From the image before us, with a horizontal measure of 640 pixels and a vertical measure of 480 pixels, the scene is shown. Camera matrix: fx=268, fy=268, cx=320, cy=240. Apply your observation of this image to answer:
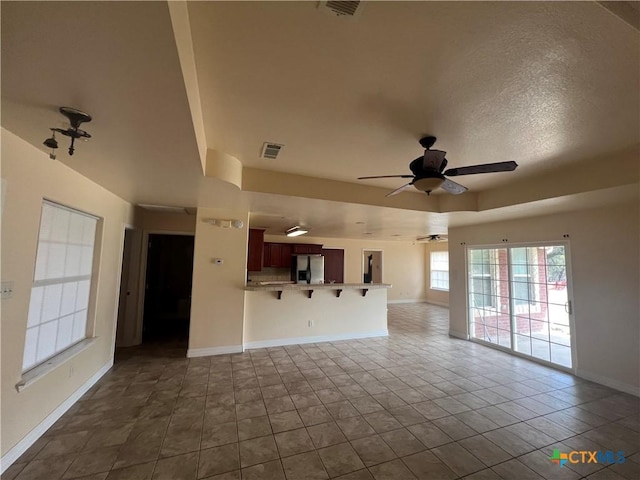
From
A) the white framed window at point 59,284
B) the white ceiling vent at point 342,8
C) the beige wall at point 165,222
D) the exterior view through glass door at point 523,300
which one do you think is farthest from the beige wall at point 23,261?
the exterior view through glass door at point 523,300

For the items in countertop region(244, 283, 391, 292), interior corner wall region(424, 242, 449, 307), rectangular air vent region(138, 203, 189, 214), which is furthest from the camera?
interior corner wall region(424, 242, 449, 307)

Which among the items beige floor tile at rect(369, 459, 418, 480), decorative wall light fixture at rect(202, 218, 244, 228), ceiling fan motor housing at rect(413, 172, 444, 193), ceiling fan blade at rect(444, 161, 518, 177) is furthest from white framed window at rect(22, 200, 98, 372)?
ceiling fan blade at rect(444, 161, 518, 177)

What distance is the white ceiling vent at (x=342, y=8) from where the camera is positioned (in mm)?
1192

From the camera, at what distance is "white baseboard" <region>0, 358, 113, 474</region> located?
6.33 ft

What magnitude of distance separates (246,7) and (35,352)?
315 cm

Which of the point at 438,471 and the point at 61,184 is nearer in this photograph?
the point at 438,471

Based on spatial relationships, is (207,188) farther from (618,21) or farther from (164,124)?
(618,21)

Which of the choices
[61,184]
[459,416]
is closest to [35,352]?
[61,184]

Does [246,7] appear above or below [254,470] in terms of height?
above

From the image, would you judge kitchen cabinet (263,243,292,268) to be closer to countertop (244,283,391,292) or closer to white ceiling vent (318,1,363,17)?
countertop (244,283,391,292)

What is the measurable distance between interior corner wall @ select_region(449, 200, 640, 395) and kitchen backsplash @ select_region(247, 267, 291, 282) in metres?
6.40

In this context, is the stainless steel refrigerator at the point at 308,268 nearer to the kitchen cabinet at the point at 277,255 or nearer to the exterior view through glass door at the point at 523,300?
the kitchen cabinet at the point at 277,255

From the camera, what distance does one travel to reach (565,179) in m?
3.13

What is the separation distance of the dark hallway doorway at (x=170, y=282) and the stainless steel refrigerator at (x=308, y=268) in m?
2.95
